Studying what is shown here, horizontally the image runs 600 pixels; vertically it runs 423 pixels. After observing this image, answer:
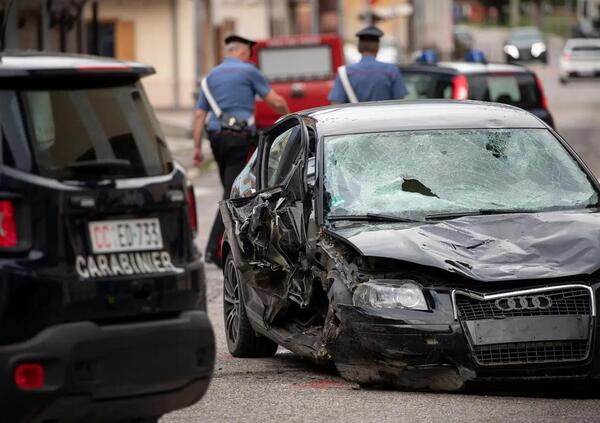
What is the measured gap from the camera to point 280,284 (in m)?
8.90

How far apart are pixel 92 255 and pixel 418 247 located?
235cm

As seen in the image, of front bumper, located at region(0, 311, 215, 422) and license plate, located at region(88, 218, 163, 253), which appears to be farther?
license plate, located at region(88, 218, 163, 253)

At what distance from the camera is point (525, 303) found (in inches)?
304

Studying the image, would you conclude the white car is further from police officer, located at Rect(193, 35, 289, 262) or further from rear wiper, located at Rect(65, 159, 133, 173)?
rear wiper, located at Rect(65, 159, 133, 173)

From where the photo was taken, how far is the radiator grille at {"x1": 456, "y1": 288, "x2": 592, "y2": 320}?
7680 mm

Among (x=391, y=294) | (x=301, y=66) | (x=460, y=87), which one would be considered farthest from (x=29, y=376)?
(x=301, y=66)

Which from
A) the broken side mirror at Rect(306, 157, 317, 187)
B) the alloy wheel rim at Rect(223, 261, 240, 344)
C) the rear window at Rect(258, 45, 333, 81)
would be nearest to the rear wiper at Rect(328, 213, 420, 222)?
the broken side mirror at Rect(306, 157, 317, 187)

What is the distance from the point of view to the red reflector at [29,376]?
5680 millimetres

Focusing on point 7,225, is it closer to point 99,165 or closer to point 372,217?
point 99,165

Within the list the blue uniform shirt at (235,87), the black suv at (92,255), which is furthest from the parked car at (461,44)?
the black suv at (92,255)

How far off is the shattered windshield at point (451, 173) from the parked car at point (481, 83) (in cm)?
1092

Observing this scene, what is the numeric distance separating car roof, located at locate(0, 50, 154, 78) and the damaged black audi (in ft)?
6.53

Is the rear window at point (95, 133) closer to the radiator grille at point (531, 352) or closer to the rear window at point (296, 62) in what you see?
the radiator grille at point (531, 352)

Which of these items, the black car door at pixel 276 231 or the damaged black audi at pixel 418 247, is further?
the black car door at pixel 276 231
